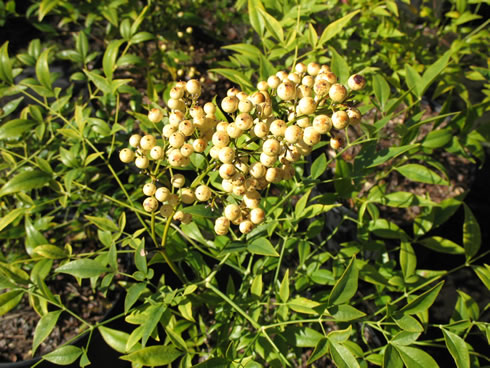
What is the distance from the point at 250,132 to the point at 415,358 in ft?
1.56

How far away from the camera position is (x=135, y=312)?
0.72 m

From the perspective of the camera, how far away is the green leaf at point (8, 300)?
0.68 meters

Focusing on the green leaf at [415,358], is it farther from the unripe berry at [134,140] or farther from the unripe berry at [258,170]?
the unripe berry at [134,140]

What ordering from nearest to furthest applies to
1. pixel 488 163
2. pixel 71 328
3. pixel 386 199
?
pixel 386 199, pixel 71 328, pixel 488 163

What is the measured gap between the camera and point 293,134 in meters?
0.53

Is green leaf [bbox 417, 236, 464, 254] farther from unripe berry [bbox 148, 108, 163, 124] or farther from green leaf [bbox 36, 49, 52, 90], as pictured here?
green leaf [bbox 36, 49, 52, 90]

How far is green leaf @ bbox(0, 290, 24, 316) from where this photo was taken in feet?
2.24

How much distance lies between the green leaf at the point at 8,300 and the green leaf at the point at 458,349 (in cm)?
80

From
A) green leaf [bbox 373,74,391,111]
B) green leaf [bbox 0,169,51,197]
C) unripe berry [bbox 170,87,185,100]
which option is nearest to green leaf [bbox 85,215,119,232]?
green leaf [bbox 0,169,51,197]

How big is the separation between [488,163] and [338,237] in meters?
1.12

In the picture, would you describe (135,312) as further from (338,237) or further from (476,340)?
(476,340)

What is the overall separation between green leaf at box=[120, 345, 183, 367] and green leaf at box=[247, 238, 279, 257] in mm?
246

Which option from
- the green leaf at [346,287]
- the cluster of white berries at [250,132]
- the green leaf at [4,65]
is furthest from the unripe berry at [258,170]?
the green leaf at [4,65]

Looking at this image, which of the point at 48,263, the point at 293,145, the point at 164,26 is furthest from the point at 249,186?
the point at 164,26
